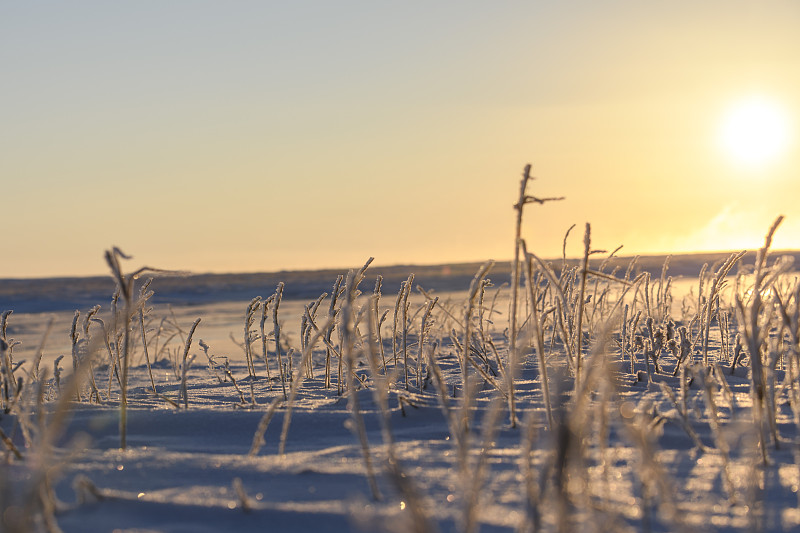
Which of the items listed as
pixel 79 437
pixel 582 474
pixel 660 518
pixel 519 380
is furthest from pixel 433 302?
pixel 582 474

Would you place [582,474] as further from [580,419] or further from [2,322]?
[2,322]

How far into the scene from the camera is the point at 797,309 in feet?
6.63

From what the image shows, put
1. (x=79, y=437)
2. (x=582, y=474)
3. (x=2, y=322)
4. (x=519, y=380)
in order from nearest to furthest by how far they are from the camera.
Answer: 1. (x=582, y=474)
2. (x=79, y=437)
3. (x=2, y=322)
4. (x=519, y=380)

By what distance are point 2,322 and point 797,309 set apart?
2.73m

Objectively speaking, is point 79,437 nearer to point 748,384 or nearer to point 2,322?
point 2,322

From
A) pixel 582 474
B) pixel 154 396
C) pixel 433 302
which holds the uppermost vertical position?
pixel 433 302

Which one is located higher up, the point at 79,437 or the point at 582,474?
the point at 582,474

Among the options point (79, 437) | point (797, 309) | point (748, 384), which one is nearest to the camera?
point (797, 309)

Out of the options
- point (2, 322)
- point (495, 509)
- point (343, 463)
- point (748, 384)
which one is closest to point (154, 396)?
point (2, 322)

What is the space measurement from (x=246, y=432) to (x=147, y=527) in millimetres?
948

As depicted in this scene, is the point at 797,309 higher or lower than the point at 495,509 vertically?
higher

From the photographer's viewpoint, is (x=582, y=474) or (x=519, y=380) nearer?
(x=582, y=474)

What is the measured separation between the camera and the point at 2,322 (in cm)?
282

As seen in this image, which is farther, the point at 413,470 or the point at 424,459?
the point at 424,459
